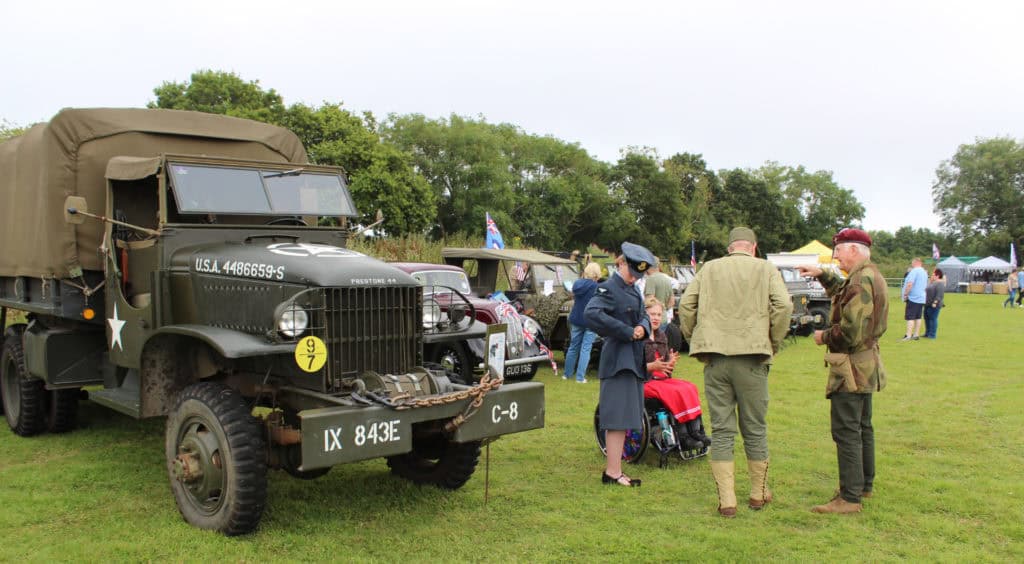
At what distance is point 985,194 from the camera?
61188 millimetres

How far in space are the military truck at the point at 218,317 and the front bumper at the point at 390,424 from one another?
1 centimetres

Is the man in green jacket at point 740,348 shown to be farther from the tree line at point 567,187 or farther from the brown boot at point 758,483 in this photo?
the tree line at point 567,187

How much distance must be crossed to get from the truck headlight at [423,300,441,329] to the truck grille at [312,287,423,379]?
35 cm

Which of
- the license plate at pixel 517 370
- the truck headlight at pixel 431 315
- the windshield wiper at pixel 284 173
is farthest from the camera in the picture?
the license plate at pixel 517 370

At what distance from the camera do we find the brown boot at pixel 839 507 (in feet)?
17.1

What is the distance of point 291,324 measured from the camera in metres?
4.57

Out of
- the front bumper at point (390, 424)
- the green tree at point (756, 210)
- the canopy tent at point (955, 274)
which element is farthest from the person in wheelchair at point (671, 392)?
the green tree at point (756, 210)

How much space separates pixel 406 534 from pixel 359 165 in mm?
28070

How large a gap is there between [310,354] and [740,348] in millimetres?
2773

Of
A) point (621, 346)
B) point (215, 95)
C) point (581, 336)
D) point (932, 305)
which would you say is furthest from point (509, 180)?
point (621, 346)

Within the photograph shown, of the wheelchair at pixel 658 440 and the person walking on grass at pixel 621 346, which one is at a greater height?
the person walking on grass at pixel 621 346

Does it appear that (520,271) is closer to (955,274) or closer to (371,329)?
(371,329)

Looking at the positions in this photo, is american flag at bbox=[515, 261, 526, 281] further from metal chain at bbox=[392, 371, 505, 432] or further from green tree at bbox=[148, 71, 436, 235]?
green tree at bbox=[148, 71, 436, 235]

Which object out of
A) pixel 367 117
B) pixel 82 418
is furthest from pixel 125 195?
pixel 367 117
